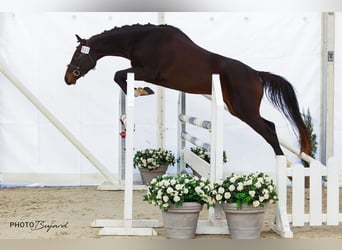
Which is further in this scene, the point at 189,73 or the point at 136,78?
the point at 189,73

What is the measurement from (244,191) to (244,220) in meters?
0.15

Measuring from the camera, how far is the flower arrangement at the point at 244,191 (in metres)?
3.02

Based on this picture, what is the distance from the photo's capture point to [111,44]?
395 centimetres

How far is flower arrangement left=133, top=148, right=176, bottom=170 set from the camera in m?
4.84

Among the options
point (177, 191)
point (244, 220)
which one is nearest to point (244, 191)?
point (244, 220)

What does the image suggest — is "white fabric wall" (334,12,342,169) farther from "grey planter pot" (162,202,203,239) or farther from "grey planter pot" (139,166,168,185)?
A: "grey planter pot" (162,202,203,239)

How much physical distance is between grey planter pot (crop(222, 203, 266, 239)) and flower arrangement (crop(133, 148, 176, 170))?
1784 millimetres

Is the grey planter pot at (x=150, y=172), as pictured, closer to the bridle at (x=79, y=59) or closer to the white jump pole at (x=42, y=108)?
the white jump pole at (x=42, y=108)

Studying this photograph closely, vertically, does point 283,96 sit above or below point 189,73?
below

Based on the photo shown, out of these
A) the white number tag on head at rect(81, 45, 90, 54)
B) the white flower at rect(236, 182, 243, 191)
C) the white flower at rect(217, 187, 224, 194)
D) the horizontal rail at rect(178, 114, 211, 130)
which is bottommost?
the white flower at rect(217, 187, 224, 194)

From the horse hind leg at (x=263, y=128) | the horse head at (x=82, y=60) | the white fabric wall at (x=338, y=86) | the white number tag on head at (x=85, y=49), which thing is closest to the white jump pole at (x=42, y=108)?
the horse head at (x=82, y=60)

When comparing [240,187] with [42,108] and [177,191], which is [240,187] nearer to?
[177,191]

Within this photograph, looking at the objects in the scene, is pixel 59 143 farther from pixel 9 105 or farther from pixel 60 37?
pixel 60 37

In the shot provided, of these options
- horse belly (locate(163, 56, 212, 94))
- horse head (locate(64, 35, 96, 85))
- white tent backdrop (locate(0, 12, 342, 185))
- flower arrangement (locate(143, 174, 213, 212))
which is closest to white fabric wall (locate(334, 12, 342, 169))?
white tent backdrop (locate(0, 12, 342, 185))
